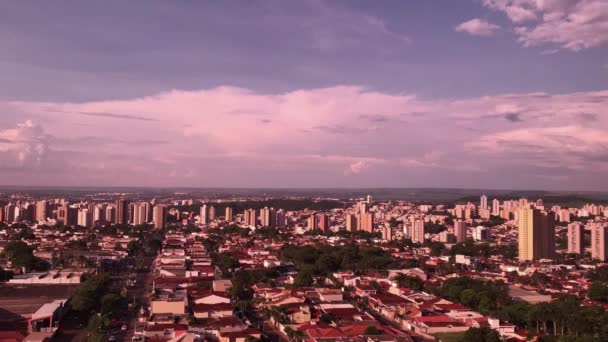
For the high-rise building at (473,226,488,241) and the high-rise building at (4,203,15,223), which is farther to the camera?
the high-rise building at (4,203,15,223)

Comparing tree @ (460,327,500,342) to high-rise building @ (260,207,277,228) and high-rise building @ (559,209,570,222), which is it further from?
high-rise building @ (559,209,570,222)

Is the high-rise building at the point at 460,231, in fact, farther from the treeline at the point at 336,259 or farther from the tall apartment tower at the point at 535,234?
the treeline at the point at 336,259

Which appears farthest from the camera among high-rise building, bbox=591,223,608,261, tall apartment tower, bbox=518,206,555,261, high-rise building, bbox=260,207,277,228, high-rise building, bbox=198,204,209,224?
high-rise building, bbox=198,204,209,224

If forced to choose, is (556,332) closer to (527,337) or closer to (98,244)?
(527,337)

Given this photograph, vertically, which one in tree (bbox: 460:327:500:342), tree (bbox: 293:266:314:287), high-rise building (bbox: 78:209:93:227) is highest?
high-rise building (bbox: 78:209:93:227)

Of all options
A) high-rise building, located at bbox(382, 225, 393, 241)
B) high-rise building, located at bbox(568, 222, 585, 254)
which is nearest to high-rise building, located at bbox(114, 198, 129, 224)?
high-rise building, located at bbox(382, 225, 393, 241)

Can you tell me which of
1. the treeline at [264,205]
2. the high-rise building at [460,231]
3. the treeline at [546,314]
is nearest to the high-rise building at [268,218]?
the treeline at [264,205]
